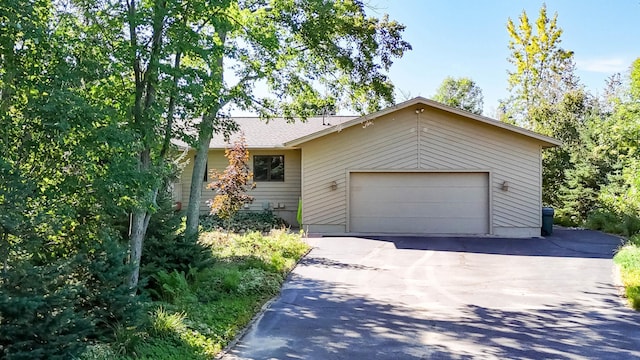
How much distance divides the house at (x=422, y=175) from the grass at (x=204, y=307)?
5.57 metres

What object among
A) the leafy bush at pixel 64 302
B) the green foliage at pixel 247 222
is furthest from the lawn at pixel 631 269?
the green foliage at pixel 247 222

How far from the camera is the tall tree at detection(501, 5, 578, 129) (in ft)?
103

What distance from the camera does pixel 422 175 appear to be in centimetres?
1689

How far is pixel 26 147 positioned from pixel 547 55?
33.1 metres

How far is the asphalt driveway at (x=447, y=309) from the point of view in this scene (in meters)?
5.84

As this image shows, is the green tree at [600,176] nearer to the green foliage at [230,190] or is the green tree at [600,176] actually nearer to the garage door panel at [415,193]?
the garage door panel at [415,193]

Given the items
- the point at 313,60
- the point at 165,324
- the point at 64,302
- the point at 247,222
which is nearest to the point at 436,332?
the point at 165,324

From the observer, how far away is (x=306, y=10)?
37.7 feet

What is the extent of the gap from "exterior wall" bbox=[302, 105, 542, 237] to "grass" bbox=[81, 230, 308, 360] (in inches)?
236

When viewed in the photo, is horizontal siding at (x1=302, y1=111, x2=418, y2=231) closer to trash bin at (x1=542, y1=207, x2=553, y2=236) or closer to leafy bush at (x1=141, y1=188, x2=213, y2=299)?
trash bin at (x1=542, y1=207, x2=553, y2=236)

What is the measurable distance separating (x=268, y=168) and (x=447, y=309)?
12791 mm

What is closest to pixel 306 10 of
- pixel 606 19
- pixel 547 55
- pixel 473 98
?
pixel 606 19

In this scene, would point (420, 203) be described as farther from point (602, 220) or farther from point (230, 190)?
point (602, 220)

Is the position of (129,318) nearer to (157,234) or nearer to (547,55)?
(157,234)
